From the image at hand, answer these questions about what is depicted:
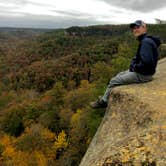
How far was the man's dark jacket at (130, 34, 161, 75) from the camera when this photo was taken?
9617 millimetres

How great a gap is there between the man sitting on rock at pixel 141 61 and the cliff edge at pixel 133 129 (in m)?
0.27

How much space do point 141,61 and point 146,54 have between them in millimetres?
264

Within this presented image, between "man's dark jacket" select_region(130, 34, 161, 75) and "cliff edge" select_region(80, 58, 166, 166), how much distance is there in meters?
0.51

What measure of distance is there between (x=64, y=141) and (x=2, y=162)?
1082 centimetres

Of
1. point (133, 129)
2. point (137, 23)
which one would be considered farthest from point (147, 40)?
point (133, 129)

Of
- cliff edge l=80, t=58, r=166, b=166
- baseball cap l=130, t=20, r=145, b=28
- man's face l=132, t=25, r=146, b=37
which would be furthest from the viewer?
man's face l=132, t=25, r=146, b=37

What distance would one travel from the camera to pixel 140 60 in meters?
9.84

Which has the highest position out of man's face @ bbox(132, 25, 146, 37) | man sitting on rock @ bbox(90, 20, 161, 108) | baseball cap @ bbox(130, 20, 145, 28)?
baseball cap @ bbox(130, 20, 145, 28)

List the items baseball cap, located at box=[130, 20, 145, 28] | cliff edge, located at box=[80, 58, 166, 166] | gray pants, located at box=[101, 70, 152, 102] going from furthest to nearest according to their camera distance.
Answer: gray pants, located at box=[101, 70, 152, 102], baseball cap, located at box=[130, 20, 145, 28], cliff edge, located at box=[80, 58, 166, 166]

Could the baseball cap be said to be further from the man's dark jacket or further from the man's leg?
the man's leg

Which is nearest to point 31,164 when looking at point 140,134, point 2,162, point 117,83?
point 2,162

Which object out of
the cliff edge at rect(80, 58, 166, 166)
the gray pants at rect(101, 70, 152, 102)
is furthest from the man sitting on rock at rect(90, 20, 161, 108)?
the cliff edge at rect(80, 58, 166, 166)

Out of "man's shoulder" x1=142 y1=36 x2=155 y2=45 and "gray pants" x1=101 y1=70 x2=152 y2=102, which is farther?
"gray pants" x1=101 y1=70 x2=152 y2=102

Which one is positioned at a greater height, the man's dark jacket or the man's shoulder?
the man's shoulder
